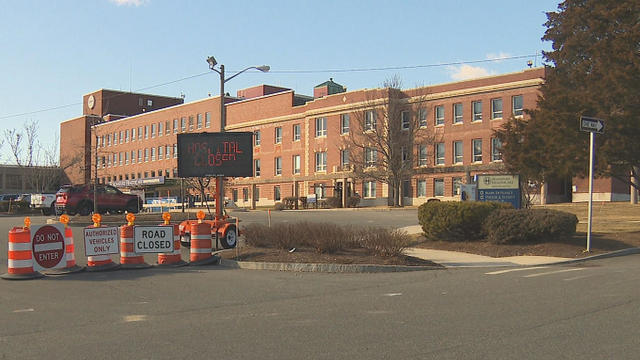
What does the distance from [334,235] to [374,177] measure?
38571mm

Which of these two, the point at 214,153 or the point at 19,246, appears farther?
the point at 214,153

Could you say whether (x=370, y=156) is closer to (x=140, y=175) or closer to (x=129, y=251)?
(x=129, y=251)

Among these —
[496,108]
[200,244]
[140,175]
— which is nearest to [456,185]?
[496,108]

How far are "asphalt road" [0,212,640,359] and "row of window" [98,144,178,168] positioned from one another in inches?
2729

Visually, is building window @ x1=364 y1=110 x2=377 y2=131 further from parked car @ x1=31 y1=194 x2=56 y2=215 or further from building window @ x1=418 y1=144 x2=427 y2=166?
parked car @ x1=31 y1=194 x2=56 y2=215

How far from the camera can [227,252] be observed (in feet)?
52.4

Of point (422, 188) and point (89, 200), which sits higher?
point (422, 188)

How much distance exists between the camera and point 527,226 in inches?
677

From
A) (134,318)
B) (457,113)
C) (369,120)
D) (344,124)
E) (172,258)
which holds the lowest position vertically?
(134,318)

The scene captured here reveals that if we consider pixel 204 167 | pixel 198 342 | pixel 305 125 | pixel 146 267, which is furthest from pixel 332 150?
pixel 198 342

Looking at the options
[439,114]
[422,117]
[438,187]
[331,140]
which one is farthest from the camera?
[331,140]

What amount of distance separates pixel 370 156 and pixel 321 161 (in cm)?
891

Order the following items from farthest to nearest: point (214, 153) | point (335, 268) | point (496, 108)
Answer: point (496, 108) < point (214, 153) < point (335, 268)

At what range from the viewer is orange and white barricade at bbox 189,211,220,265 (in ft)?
48.2
